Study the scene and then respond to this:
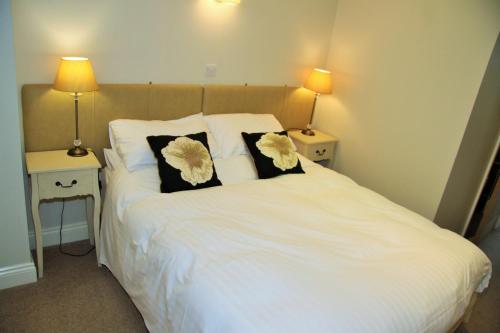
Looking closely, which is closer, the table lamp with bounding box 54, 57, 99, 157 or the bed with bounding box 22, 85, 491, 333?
the bed with bounding box 22, 85, 491, 333

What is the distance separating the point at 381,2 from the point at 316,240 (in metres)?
2.25

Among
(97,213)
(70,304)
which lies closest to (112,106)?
(97,213)

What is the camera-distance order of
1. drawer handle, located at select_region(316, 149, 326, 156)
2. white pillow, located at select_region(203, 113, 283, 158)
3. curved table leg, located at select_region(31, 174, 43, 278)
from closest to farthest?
curved table leg, located at select_region(31, 174, 43, 278), white pillow, located at select_region(203, 113, 283, 158), drawer handle, located at select_region(316, 149, 326, 156)

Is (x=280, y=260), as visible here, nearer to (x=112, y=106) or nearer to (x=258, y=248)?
(x=258, y=248)

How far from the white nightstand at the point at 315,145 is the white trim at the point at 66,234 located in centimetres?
193

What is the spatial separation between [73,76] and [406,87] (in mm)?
2439

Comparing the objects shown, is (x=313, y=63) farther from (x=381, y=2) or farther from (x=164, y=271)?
(x=164, y=271)

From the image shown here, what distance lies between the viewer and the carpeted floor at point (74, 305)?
1959 mm

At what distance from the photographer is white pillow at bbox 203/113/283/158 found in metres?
2.75

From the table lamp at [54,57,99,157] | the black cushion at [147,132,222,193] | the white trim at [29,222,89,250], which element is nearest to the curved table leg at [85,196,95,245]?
the white trim at [29,222,89,250]

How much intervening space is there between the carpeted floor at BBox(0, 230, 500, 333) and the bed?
0.18 m

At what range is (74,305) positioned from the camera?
2102mm

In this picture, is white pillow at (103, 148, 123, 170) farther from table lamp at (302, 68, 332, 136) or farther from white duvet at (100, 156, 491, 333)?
table lamp at (302, 68, 332, 136)

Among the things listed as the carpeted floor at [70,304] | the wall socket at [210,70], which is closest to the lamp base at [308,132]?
the wall socket at [210,70]
